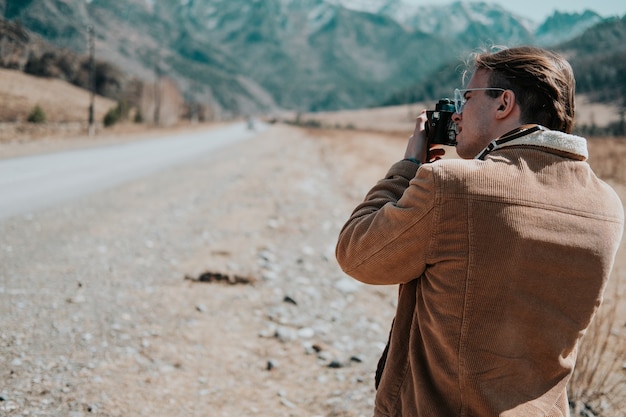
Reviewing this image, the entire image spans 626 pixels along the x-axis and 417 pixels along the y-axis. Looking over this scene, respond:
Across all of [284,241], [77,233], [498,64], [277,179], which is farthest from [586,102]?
[498,64]

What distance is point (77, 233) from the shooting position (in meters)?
7.30

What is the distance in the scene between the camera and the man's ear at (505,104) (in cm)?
158

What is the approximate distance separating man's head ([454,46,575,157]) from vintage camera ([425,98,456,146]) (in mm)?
157

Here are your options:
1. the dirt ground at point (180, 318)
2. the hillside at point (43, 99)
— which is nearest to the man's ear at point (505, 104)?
the dirt ground at point (180, 318)

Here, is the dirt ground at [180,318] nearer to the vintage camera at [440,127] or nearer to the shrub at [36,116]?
the vintage camera at [440,127]

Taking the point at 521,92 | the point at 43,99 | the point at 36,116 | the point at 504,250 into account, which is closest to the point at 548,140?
the point at 521,92

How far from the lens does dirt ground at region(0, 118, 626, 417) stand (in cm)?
338

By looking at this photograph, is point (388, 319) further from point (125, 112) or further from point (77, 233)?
point (125, 112)

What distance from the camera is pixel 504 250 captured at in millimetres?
1438

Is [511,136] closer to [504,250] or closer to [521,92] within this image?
[521,92]

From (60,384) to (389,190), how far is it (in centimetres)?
272

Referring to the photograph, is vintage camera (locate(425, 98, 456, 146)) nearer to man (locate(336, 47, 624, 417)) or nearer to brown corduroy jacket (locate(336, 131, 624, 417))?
man (locate(336, 47, 624, 417))

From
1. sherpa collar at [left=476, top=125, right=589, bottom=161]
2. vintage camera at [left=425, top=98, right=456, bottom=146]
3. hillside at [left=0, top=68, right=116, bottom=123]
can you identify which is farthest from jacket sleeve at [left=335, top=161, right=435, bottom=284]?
hillside at [left=0, top=68, right=116, bottom=123]

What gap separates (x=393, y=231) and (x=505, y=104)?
21.7 inches
